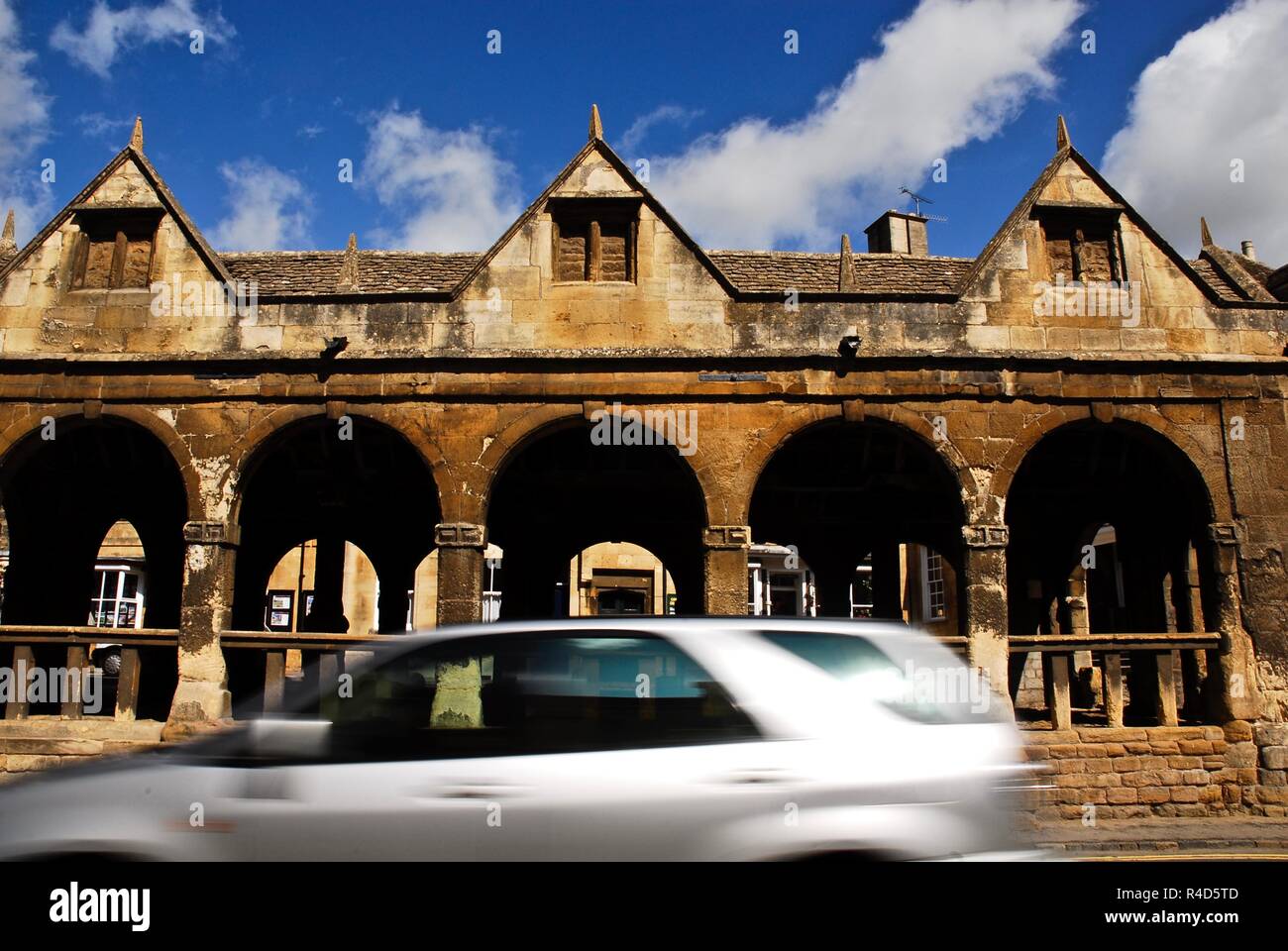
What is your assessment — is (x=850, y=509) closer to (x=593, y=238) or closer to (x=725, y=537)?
(x=725, y=537)

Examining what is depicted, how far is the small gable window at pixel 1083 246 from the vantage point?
1110cm

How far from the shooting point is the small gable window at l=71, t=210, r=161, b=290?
11195mm

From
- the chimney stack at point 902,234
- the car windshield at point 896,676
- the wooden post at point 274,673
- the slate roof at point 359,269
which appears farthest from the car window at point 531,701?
the chimney stack at point 902,234

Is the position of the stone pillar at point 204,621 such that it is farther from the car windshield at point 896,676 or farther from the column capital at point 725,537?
the car windshield at point 896,676

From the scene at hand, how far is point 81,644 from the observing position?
10.6 metres

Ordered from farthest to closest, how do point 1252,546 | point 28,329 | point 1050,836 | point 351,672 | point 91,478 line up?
point 91,478 < point 28,329 < point 1252,546 < point 1050,836 < point 351,672

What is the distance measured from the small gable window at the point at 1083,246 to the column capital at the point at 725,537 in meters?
4.99

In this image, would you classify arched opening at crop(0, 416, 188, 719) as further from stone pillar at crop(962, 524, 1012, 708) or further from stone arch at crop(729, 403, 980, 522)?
stone pillar at crop(962, 524, 1012, 708)

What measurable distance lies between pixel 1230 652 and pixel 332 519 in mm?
12669
